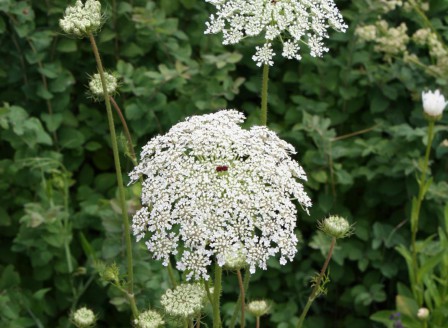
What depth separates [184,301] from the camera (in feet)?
7.26

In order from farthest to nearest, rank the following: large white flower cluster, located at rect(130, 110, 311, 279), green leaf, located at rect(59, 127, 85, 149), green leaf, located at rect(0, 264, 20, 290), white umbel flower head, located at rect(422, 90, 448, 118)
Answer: green leaf, located at rect(59, 127, 85, 149)
green leaf, located at rect(0, 264, 20, 290)
white umbel flower head, located at rect(422, 90, 448, 118)
large white flower cluster, located at rect(130, 110, 311, 279)

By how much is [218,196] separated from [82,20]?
62 centimetres

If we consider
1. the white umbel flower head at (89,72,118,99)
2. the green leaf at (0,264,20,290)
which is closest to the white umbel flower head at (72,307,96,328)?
the white umbel flower head at (89,72,118,99)

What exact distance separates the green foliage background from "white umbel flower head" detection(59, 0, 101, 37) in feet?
4.78

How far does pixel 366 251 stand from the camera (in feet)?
12.9

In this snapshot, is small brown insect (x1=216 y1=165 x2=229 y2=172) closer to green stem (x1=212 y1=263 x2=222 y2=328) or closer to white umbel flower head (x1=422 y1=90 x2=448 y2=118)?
green stem (x1=212 y1=263 x2=222 y2=328)

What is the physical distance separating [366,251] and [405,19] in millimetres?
1442

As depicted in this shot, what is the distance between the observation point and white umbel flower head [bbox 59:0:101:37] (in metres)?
2.07

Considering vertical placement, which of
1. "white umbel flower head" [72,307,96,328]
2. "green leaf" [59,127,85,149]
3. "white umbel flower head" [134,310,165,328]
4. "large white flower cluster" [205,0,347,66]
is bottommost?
"white umbel flower head" [134,310,165,328]

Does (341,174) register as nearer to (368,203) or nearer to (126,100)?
(368,203)

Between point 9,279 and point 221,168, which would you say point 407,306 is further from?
Result: point 9,279

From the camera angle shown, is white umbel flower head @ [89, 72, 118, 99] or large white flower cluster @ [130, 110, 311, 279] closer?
large white flower cluster @ [130, 110, 311, 279]

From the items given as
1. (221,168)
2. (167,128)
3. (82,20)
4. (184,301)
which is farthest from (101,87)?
(167,128)

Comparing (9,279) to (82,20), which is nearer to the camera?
(82,20)
